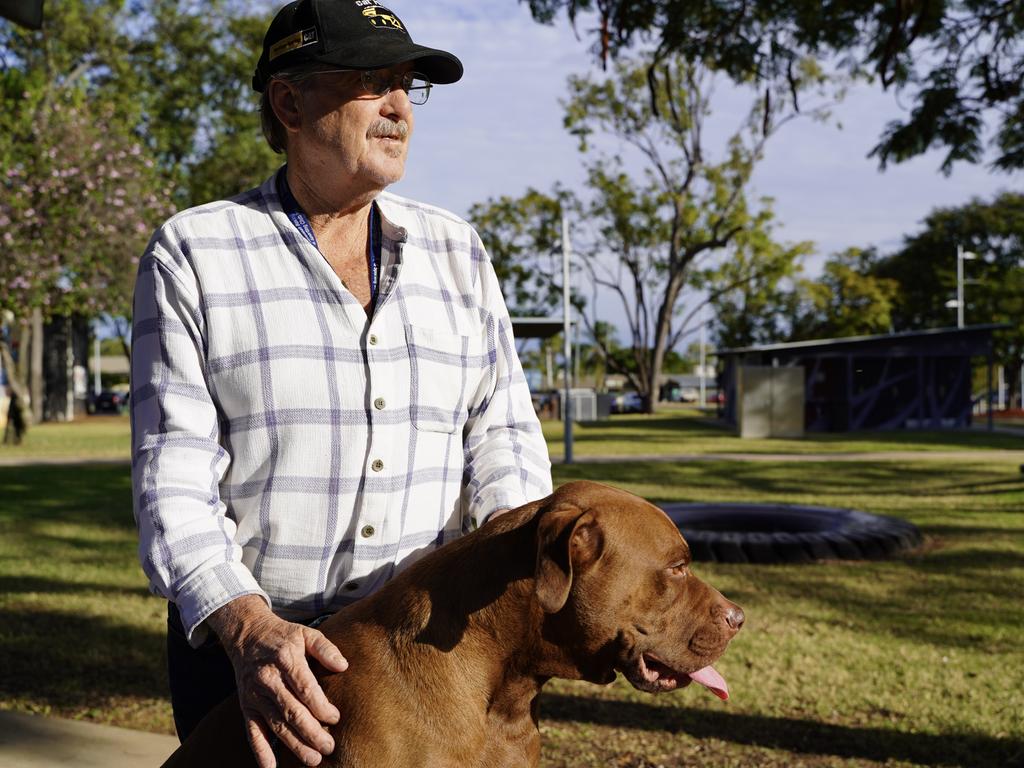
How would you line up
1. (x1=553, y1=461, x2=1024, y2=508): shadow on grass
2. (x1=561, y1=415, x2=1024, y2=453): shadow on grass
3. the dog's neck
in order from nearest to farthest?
the dog's neck
(x1=553, y1=461, x2=1024, y2=508): shadow on grass
(x1=561, y1=415, x2=1024, y2=453): shadow on grass

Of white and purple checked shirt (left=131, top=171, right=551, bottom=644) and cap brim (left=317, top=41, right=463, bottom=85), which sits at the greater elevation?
cap brim (left=317, top=41, right=463, bottom=85)

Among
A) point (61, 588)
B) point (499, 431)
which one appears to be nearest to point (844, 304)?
point (61, 588)

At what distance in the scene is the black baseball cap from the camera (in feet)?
7.07

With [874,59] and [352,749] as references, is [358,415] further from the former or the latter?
[874,59]

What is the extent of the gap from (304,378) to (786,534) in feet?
25.4

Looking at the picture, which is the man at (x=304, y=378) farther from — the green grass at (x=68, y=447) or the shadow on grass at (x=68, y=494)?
the green grass at (x=68, y=447)

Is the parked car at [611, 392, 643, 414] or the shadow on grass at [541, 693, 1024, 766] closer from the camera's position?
the shadow on grass at [541, 693, 1024, 766]

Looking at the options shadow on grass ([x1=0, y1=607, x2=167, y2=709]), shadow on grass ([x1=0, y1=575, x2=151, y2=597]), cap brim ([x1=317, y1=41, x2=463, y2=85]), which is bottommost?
shadow on grass ([x1=0, y1=607, x2=167, y2=709])

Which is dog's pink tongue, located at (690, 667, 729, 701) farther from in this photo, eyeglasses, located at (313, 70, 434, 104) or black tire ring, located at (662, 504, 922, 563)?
black tire ring, located at (662, 504, 922, 563)

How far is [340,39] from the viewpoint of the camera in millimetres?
2172

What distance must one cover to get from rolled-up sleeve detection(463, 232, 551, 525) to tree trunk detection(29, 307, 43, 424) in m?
38.7

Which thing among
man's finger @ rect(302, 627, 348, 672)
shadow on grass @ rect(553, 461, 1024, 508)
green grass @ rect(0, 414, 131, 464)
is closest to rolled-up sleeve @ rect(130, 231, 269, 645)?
man's finger @ rect(302, 627, 348, 672)

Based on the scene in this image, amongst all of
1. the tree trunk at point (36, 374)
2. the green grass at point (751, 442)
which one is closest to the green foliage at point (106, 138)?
the tree trunk at point (36, 374)

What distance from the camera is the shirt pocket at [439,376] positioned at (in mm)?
2287
